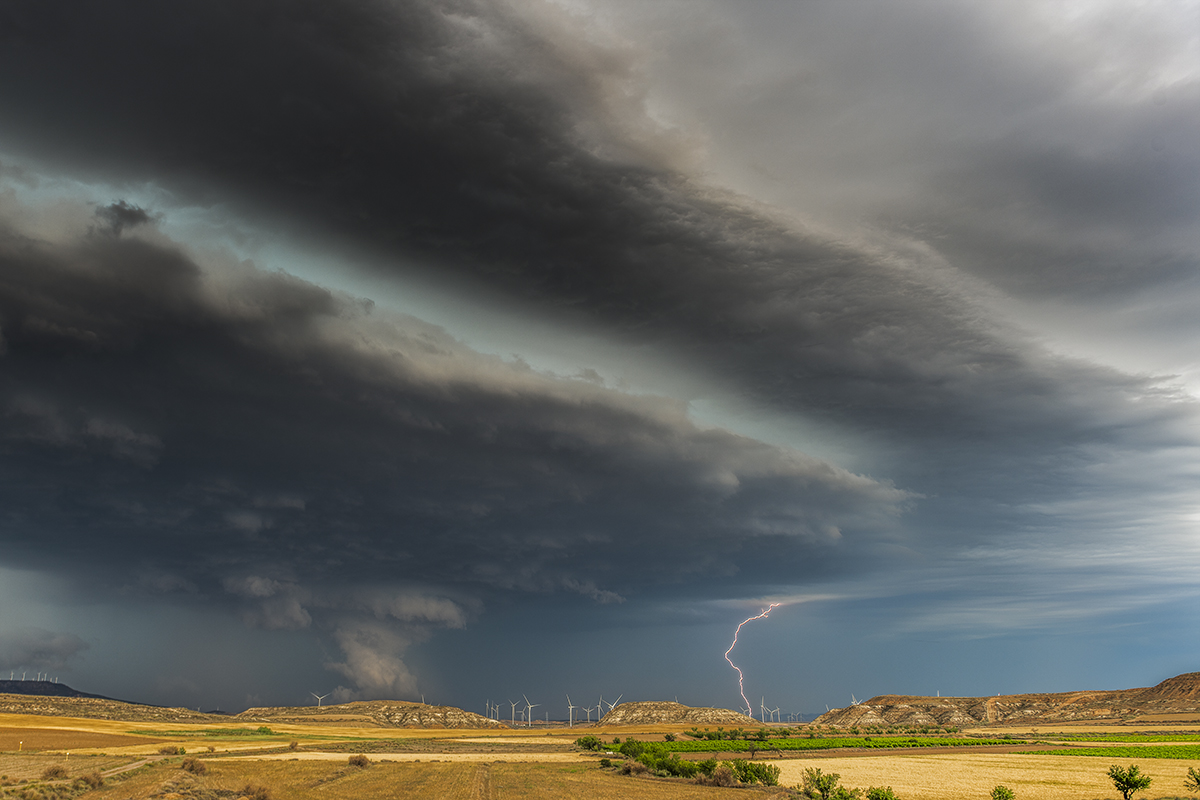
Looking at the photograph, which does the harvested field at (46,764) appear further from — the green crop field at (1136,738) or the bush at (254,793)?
the green crop field at (1136,738)

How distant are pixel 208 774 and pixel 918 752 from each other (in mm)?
105420

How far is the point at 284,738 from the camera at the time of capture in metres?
155

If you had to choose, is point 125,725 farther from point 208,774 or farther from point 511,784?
point 511,784

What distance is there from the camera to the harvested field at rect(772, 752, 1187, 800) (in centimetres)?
5869

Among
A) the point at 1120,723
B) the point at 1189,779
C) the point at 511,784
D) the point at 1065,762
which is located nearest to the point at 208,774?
the point at 511,784

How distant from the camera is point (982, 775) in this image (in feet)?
242

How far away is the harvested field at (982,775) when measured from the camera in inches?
2311

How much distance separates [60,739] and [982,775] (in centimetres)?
14370

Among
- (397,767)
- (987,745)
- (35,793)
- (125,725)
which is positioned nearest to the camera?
(35,793)

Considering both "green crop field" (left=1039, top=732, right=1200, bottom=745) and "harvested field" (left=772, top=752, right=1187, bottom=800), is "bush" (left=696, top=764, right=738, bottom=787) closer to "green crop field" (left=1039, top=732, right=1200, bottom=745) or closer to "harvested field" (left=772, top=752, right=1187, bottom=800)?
"harvested field" (left=772, top=752, right=1187, bottom=800)

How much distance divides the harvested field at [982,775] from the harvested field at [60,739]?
108 meters

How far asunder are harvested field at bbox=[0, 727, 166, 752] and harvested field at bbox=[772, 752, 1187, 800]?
353ft

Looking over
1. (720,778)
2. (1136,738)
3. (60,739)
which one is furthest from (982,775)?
(60,739)

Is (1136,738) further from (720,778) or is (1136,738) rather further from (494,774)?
(494,774)
